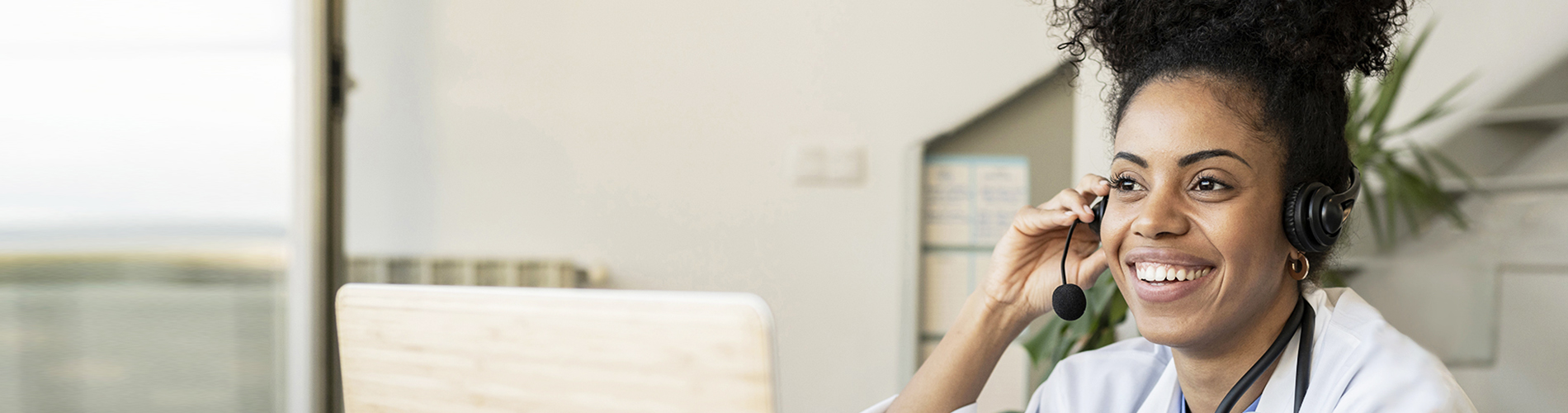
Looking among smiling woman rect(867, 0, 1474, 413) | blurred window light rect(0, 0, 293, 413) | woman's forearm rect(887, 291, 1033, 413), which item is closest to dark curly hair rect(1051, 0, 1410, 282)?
smiling woman rect(867, 0, 1474, 413)

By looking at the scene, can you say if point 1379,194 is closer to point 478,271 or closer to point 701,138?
point 701,138

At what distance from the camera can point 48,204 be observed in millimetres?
1717

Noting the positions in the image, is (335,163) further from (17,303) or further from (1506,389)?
(1506,389)

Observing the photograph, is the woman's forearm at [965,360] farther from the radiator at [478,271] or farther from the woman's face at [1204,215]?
the radiator at [478,271]

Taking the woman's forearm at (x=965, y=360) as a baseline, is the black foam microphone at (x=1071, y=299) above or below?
above

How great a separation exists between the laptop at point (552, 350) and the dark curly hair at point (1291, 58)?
0.69 meters

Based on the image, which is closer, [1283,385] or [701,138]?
[1283,385]

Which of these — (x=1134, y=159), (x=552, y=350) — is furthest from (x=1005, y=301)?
(x=552, y=350)

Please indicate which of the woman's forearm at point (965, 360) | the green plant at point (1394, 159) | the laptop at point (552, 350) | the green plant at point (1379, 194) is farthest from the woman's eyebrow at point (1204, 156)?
the green plant at point (1394, 159)

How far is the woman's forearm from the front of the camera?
1.13 metres

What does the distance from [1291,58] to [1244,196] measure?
0.14 metres

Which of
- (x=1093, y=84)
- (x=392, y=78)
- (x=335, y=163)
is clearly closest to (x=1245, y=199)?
(x=1093, y=84)

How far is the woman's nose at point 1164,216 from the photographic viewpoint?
901mm

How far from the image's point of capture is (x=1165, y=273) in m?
0.92
